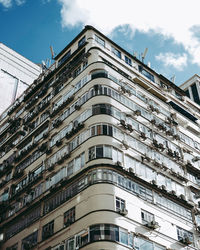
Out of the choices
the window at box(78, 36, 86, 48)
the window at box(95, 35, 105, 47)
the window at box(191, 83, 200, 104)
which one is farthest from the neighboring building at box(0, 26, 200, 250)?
the window at box(191, 83, 200, 104)

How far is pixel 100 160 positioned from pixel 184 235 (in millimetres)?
8891

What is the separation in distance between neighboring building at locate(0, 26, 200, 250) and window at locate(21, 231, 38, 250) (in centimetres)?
7

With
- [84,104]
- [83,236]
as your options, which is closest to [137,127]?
[84,104]

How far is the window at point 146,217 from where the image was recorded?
26.9m

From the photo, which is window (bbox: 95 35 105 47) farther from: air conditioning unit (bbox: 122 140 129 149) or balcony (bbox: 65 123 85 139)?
air conditioning unit (bbox: 122 140 129 149)

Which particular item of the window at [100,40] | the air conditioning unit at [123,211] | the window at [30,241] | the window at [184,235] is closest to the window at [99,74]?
the window at [100,40]

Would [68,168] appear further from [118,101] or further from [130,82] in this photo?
[130,82]

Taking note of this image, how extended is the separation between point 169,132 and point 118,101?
663cm

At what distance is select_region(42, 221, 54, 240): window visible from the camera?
27.7 meters

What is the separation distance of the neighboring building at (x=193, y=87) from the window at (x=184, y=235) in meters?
43.2

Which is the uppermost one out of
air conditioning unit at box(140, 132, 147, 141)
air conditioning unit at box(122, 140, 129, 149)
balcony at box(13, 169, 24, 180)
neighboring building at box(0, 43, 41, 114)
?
neighboring building at box(0, 43, 41, 114)

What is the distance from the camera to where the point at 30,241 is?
29.8m

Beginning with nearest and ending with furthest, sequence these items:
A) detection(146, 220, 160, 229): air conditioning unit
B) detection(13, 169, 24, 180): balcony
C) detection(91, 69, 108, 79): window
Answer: detection(146, 220, 160, 229): air conditioning unit, detection(91, 69, 108, 79): window, detection(13, 169, 24, 180): balcony

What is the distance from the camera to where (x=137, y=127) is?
33.1m
